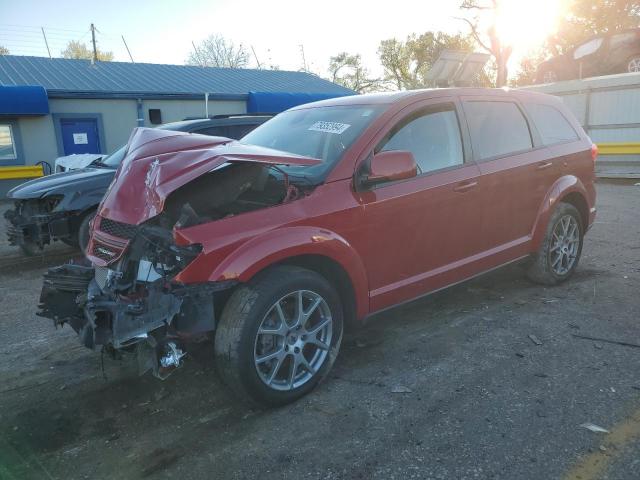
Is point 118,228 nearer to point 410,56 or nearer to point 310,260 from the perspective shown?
point 310,260

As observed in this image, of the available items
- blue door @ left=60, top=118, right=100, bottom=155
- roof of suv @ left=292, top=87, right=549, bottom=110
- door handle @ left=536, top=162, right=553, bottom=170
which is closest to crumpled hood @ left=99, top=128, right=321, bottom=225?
roof of suv @ left=292, top=87, right=549, bottom=110

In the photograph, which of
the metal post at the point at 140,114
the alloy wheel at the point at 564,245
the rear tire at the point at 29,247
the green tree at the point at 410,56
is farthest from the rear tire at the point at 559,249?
the green tree at the point at 410,56

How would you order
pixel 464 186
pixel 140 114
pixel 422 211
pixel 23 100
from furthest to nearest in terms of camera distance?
pixel 140 114 < pixel 23 100 < pixel 464 186 < pixel 422 211

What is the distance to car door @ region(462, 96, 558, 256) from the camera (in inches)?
161

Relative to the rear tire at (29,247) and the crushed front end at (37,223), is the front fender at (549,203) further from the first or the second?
the rear tire at (29,247)

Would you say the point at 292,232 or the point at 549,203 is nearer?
the point at 292,232

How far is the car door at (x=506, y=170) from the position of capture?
4.10 meters

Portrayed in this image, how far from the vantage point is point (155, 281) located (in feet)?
9.11

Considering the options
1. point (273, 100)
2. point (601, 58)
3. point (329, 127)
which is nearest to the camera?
point (329, 127)

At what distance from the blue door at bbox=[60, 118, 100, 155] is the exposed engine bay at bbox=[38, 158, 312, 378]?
14.5 meters

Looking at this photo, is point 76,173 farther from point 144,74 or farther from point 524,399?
point 144,74

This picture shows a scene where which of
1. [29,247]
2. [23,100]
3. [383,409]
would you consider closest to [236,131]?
[29,247]

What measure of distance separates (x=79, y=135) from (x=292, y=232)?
1547cm

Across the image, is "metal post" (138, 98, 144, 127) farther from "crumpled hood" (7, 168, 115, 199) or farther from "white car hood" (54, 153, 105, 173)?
"crumpled hood" (7, 168, 115, 199)
